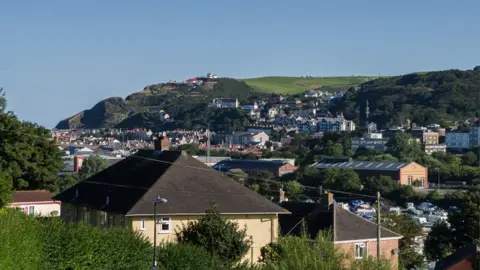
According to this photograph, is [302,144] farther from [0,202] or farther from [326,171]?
[0,202]

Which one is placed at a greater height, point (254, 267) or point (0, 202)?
point (0, 202)

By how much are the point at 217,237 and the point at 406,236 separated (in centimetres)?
1506

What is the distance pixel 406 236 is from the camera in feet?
116

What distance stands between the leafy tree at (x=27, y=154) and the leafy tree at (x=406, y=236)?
13.7m

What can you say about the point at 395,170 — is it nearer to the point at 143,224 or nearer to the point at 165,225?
the point at 165,225

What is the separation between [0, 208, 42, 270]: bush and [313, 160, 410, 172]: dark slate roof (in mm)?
95221

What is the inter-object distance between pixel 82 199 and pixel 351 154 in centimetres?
11771

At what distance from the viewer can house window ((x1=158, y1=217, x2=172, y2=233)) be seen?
2354cm

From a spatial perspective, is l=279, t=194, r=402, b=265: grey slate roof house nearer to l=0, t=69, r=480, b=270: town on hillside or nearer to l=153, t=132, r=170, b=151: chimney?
l=0, t=69, r=480, b=270: town on hillside

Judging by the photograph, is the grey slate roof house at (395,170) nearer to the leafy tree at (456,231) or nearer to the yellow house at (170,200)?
the leafy tree at (456,231)

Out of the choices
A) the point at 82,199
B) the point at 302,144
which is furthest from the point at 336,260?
the point at 302,144

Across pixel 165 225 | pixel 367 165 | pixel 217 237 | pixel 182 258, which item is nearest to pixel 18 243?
Result: pixel 182 258

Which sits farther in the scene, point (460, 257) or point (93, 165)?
point (93, 165)

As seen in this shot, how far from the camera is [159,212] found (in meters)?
23.2
